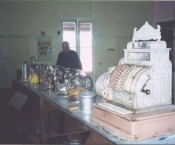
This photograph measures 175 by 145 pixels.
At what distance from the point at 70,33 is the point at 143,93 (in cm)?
607

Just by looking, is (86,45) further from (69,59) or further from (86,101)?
(86,101)

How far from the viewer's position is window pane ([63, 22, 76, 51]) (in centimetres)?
777

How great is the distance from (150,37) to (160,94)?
1.44ft

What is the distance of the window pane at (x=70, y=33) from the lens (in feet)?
25.5

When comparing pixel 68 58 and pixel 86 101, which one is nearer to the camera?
pixel 86 101

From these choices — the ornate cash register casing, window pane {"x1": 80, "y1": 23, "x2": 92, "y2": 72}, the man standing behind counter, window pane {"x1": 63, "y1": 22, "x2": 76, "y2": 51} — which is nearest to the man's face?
the man standing behind counter

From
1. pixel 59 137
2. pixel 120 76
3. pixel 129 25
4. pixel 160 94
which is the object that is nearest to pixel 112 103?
pixel 120 76

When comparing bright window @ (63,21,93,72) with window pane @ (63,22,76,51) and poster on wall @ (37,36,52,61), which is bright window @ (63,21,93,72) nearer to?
window pane @ (63,22,76,51)

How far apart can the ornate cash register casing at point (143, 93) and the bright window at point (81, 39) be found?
5.74m

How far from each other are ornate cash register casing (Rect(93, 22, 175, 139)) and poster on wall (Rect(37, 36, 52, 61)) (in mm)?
5444

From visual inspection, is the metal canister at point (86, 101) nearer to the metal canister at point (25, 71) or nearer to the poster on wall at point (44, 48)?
the metal canister at point (25, 71)

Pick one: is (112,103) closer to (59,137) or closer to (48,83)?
(59,137)

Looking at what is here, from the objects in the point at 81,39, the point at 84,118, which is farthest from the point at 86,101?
the point at 81,39

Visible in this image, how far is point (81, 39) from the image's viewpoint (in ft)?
26.4
